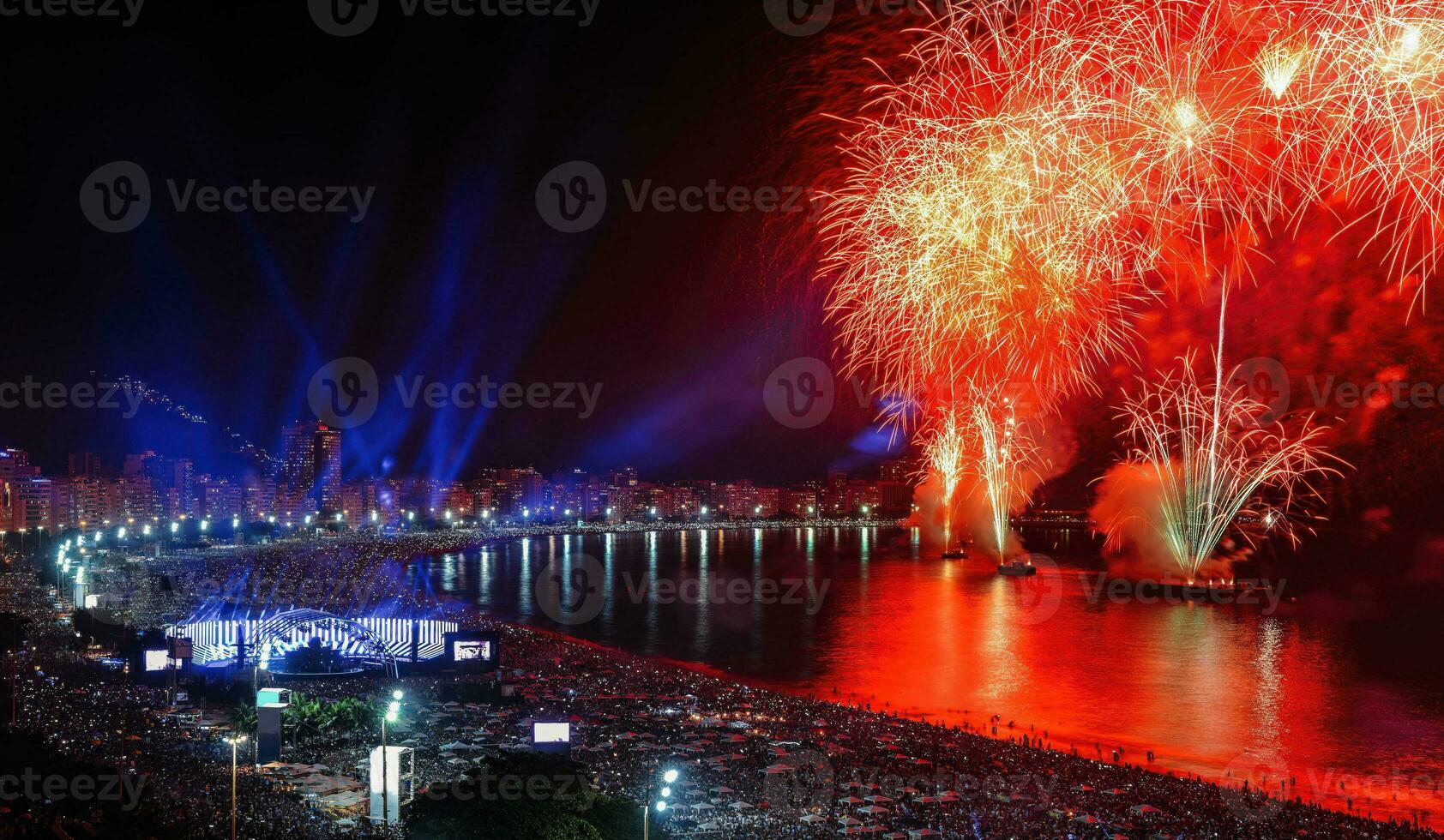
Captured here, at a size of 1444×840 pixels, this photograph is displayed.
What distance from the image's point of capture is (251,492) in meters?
108

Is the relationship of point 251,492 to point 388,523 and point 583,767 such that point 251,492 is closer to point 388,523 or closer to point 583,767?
point 388,523

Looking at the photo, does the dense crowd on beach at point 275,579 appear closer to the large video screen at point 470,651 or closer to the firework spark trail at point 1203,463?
the large video screen at point 470,651

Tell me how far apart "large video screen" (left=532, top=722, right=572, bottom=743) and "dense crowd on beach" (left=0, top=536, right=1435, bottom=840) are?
576 millimetres

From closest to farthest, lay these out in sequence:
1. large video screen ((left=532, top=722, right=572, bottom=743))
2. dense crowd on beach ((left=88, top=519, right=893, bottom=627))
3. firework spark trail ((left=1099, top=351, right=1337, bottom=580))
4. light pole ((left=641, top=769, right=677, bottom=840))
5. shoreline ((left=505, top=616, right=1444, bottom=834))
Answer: light pole ((left=641, top=769, right=677, bottom=840)) < large video screen ((left=532, top=722, right=572, bottom=743)) < shoreline ((left=505, top=616, right=1444, bottom=834)) < firework spark trail ((left=1099, top=351, right=1337, bottom=580)) < dense crowd on beach ((left=88, top=519, right=893, bottom=627))

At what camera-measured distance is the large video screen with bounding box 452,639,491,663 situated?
18234mm

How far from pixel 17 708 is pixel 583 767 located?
8.58m

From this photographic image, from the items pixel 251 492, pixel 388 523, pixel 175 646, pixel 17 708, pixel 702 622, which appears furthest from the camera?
pixel 388 523

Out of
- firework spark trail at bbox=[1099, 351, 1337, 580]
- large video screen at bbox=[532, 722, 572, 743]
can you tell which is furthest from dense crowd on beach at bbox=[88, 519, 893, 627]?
firework spark trail at bbox=[1099, 351, 1337, 580]

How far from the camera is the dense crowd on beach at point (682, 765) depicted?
33.7 feet

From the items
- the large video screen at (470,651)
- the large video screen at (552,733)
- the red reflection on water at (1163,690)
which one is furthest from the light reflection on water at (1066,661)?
the large video screen at (552,733)

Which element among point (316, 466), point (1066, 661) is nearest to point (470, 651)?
point (1066, 661)

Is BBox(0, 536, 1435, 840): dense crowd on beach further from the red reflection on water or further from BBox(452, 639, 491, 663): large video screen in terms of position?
the red reflection on water

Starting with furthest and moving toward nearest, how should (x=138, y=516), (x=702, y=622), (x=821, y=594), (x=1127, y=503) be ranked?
1. (x=138, y=516)
2. (x=1127, y=503)
3. (x=821, y=594)
4. (x=702, y=622)

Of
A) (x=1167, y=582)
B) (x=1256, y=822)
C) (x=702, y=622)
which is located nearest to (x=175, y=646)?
(x=1256, y=822)
